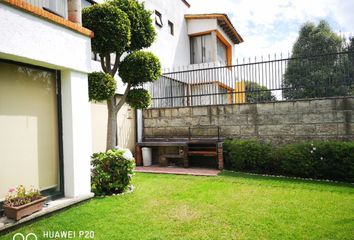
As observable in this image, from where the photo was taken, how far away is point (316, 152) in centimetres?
750

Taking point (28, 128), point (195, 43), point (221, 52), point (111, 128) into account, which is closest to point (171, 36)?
point (195, 43)

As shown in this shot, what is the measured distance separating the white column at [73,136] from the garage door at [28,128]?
0.19 metres

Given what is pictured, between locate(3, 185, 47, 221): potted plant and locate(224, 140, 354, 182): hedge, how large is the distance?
589 centimetres

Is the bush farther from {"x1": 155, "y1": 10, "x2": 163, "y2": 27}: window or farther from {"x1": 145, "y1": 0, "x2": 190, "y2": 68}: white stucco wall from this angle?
{"x1": 155, "y1": 10, "x2": 163, "y2": 27}: window

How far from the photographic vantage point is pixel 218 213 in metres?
4.76

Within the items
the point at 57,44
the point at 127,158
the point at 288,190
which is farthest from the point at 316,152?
the point at 57,44

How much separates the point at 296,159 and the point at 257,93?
294cm

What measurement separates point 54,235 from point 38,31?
3.27 m

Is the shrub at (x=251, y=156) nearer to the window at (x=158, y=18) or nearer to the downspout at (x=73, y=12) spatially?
the downspout at (x=73, y=12)

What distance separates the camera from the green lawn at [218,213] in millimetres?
3928

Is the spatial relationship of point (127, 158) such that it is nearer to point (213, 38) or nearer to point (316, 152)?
point (316, 152)

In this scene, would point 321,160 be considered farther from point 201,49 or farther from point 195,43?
point 195,43

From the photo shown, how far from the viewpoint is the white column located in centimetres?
533

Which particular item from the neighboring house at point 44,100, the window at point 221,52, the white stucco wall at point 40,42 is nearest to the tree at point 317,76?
the white stucco wall at point 40,42
